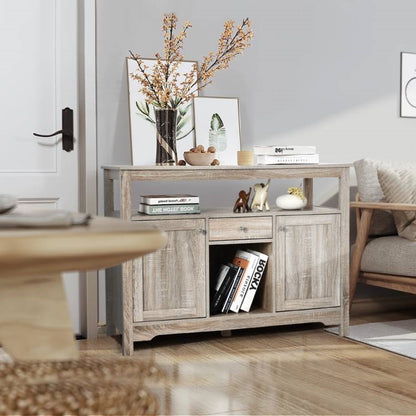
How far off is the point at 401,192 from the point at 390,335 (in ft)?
2.40

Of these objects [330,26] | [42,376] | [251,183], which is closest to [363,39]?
[330,26]

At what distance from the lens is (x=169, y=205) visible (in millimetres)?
3160

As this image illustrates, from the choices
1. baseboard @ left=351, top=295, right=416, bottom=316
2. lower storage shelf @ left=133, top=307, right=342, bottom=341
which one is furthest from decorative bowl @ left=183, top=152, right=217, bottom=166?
baseboard @ left=351, top=295, right=416, bottom=316

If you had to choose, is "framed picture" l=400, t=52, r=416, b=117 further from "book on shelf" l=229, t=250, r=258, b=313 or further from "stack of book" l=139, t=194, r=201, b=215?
"stack of book" l=139, t=194, r=201, b=215

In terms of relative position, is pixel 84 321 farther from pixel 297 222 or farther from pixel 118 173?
pixel 297 222

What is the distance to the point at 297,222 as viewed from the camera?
3.35 m

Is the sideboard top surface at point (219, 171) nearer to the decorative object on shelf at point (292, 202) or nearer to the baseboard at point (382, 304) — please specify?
the decorative object on shelf at point (292, 202)

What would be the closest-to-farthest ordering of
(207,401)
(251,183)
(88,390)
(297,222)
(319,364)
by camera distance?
(88,390), (207,401), (319,364), (297,222), (251,183)

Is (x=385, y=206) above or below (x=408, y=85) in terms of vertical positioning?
below

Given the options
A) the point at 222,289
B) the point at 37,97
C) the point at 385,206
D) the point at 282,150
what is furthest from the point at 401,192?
the point at 37,97

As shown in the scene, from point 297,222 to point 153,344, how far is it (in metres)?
0.88

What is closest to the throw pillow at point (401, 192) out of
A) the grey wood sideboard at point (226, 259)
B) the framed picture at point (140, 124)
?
the grey wood sideboard at point (226, 259)

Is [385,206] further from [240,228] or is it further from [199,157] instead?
[199,157]

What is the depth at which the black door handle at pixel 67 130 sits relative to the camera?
11.1ft
